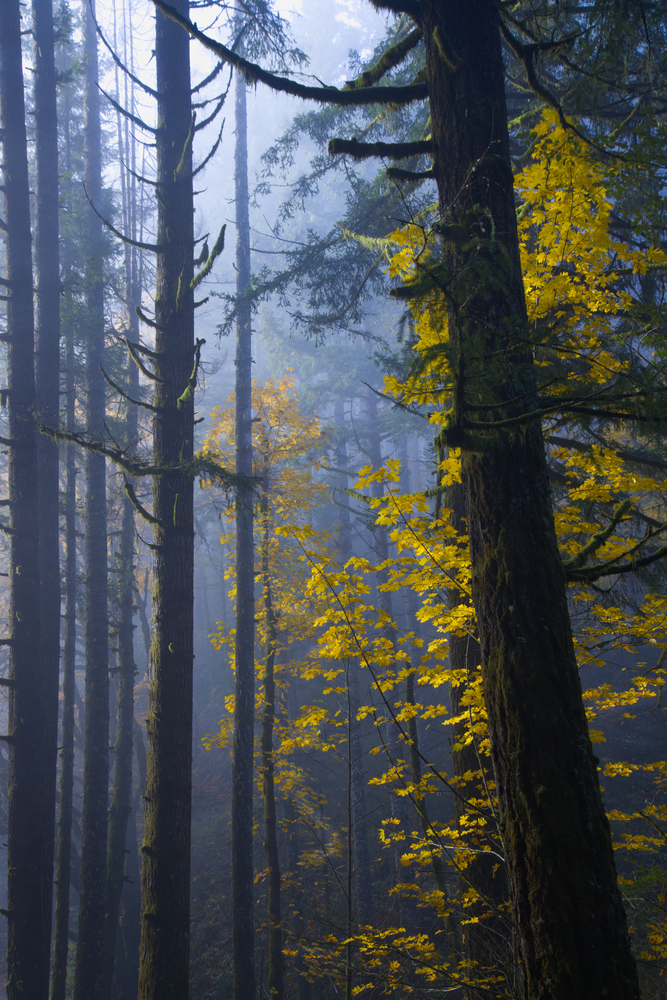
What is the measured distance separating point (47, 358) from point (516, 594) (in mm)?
8761

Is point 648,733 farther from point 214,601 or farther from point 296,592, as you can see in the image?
point 214,601

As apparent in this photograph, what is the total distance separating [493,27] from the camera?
3.16 m

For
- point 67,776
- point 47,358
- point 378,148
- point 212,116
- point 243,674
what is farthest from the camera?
point 67,776

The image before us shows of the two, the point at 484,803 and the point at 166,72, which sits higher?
the point at 166,72

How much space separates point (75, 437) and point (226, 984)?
1226 cm

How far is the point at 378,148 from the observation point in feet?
11.2

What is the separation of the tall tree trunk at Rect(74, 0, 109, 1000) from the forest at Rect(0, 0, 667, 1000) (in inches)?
2.4

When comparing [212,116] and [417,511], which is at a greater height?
[212,116]

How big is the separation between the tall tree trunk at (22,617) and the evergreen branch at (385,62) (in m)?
5.34

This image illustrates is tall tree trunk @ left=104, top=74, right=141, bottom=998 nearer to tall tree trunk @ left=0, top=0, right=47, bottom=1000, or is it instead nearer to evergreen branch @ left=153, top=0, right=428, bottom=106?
tall tree trunk @ left=0, top=0, right=47, bottom=1000

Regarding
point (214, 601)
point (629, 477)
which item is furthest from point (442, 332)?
point (214, 601)

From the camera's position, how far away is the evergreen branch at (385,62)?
3504 millimetres

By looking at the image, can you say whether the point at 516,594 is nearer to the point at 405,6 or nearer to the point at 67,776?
the point at 405,6

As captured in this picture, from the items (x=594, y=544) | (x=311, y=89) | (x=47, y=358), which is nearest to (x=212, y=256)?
(x=311, y=89)
